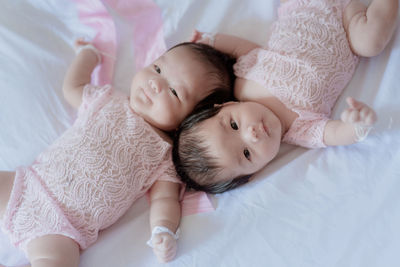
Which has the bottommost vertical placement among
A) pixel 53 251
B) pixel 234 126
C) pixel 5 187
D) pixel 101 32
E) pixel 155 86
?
pixel 53 251

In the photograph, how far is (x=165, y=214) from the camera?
3.50 ft

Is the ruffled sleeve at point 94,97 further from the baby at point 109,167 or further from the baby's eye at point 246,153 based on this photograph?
the baby's eye at point 246,153

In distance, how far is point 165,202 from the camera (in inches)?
43.4

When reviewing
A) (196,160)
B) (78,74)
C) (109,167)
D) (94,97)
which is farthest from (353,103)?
(78,74)

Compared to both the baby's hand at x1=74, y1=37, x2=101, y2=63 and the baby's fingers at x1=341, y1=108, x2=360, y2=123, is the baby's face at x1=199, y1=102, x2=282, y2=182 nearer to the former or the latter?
the baby's fingers at x1=341, y1=108, x2=360, y2=123

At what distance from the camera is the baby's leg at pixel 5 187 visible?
1.09 meters

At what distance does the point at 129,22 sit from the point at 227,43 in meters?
0.43

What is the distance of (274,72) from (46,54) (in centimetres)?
85

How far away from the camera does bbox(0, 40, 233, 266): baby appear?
3.40 feet

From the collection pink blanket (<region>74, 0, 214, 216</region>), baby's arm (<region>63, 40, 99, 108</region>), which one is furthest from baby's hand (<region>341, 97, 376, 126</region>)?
baby's arm (<region>63, 40, 99, 108</region>)

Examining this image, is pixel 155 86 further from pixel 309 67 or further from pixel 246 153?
pixel 309 67

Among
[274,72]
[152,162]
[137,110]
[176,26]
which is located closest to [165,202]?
[152,162]

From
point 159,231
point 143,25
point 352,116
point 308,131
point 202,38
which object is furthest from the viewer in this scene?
point 143,25

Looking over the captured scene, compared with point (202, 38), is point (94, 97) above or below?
below
